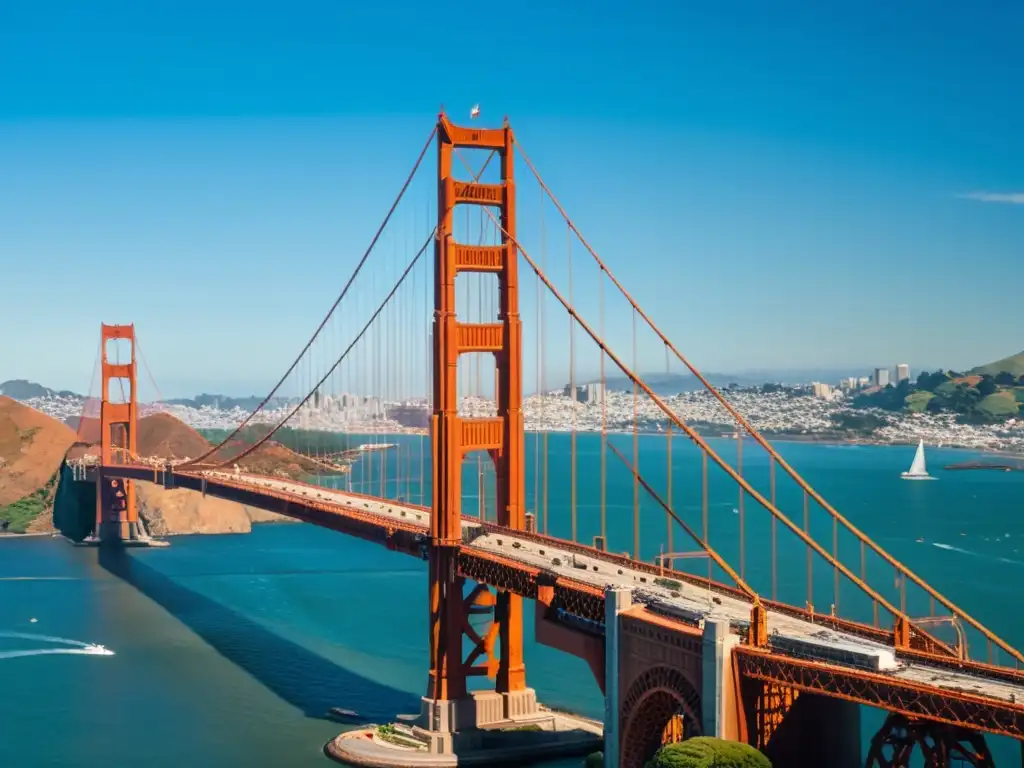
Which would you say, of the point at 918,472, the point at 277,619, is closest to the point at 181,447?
the point at 277,619

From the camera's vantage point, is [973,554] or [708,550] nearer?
[708,550]

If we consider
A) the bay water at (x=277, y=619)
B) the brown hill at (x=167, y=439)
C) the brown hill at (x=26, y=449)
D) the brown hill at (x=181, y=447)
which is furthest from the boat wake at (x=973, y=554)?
the brown hill at (x=167, y=439)

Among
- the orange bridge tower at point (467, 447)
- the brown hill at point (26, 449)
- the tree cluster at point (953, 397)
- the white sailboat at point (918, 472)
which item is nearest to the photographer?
the orange bridge tower at point (467, 447)

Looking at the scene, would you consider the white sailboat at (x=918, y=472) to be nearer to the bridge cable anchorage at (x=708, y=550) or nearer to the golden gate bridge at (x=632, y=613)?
the golden gate bridge at (x=632, y=613)

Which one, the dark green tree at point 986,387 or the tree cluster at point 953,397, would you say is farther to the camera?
the dark green tree at point 986,387

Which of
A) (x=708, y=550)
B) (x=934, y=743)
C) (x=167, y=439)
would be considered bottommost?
(x=934, y=743)

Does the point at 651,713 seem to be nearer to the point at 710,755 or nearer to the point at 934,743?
the point at 710,755
